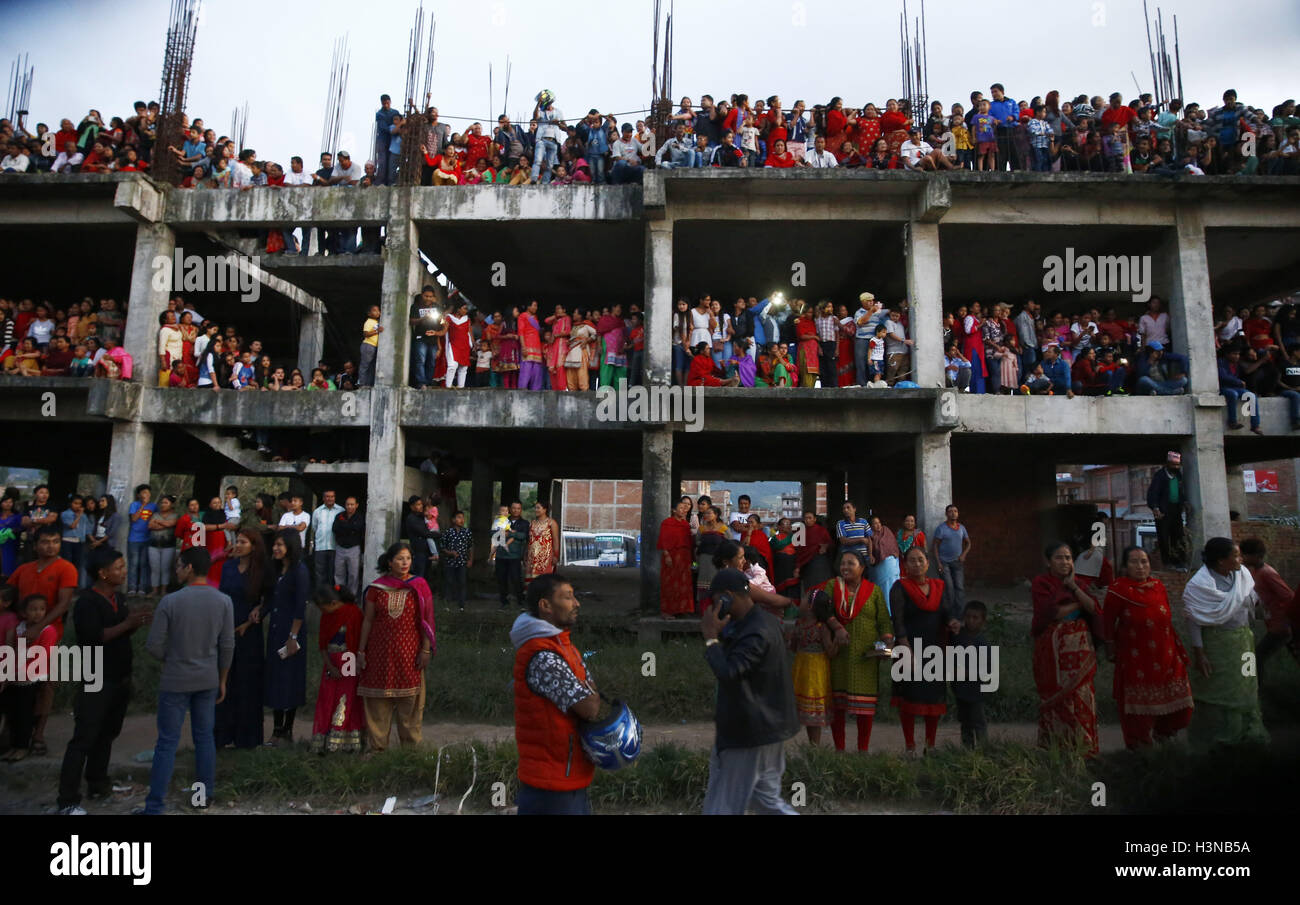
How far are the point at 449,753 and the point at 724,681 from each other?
8.50 ft

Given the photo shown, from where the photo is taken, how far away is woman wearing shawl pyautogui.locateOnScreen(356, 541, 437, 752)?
17.4 ft

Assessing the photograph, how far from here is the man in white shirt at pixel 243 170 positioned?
12.6m

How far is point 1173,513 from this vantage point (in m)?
11.7

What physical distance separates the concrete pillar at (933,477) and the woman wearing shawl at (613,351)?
4.58m

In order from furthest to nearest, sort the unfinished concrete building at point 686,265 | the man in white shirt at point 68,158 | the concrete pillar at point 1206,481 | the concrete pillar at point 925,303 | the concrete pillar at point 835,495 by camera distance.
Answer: the concrete pillar at point 835,495 < the man in white shirt at point 68,158 < the concrete pillar at point 925,303 < the unfinished concrete building at point 686,265 < the concrete pillar at point 1206,481

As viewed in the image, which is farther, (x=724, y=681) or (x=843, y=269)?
(x=843, y=269)

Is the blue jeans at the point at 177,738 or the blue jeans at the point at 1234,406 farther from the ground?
the blue jeans at the point at 1234,406

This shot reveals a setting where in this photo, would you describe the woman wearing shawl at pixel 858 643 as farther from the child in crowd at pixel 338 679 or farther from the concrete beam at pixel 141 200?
the concrete beam at pixel 141 200

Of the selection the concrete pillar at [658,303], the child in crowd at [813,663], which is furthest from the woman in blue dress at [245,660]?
the concrete pillar at [658,303]

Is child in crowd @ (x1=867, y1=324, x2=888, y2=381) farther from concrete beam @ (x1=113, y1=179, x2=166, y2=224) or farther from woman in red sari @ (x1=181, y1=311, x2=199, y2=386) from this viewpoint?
concrete beam @ (x1=113, y1=179, x2=166, y2=224)

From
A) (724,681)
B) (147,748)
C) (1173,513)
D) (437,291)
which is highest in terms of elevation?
(437,291)

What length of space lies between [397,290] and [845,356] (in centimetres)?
688

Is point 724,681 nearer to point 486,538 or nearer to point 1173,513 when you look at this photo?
point 1173,513
